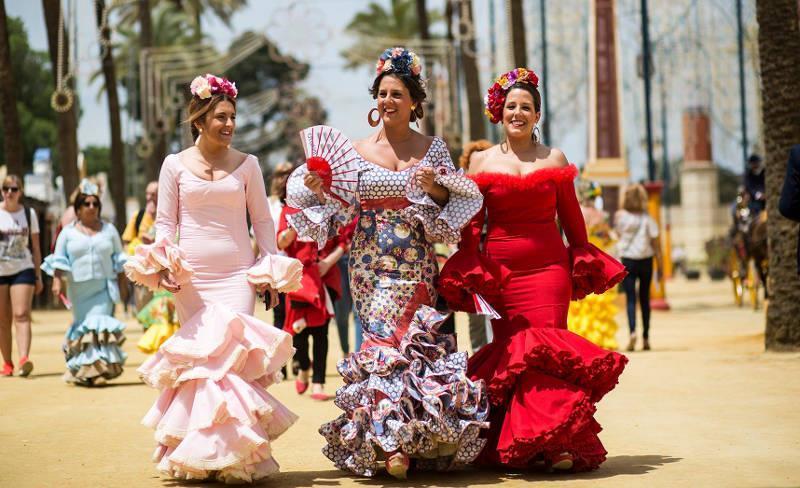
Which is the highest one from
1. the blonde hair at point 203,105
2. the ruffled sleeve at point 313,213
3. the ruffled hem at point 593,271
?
the blonde hair at point 203,105

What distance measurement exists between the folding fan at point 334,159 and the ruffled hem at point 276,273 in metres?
Answer: 0.50

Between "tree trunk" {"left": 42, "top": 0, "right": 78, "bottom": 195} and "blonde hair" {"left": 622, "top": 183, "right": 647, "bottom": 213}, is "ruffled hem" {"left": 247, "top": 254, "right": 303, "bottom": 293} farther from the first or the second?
"tree trunk" {"left": 42, "top": 0, "right": 78, "bottom": 195}

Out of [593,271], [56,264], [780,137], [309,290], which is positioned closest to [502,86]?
[593,271]

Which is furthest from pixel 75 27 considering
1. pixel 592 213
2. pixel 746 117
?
pixel 746 117

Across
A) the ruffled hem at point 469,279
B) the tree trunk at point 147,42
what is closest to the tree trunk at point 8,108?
the tree trunk at point 147,42

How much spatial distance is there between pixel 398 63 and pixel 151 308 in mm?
7519

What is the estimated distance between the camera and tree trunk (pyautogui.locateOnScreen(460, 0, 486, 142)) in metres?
28.4

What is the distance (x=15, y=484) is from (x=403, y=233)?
266cm

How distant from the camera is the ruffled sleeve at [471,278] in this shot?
7559 mm

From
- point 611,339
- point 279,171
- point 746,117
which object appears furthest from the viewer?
point 746,117

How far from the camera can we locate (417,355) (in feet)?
23.9

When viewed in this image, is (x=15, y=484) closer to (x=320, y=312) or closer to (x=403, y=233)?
(x=403, y=233)

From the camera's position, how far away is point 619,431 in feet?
30.1

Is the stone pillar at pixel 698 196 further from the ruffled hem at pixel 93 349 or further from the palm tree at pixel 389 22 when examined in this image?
the ruffled hem at pixel 93 349
